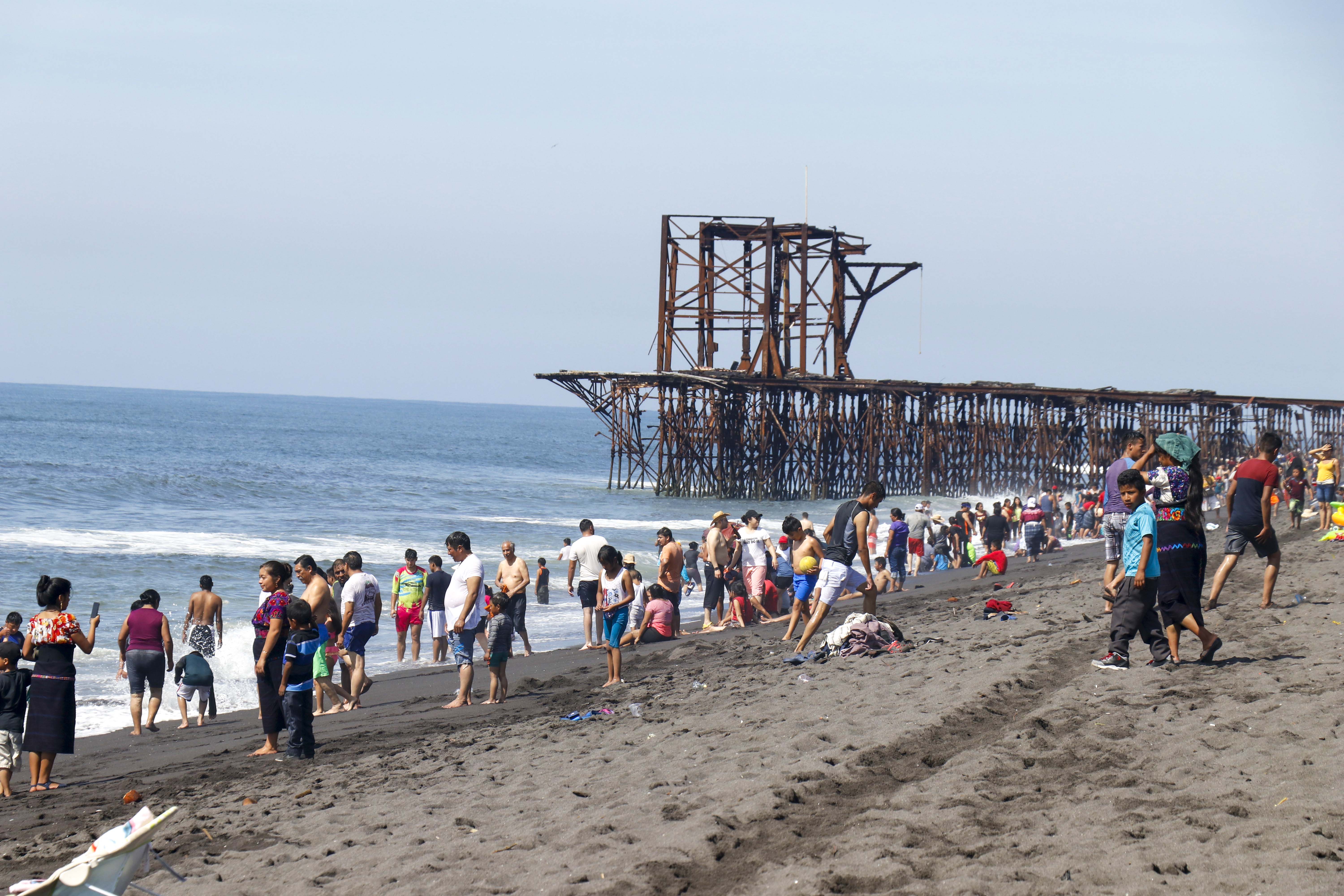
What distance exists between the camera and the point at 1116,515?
883 centimetres

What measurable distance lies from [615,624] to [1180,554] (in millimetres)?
4783

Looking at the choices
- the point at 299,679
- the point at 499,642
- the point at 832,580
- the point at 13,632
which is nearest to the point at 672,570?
the point at 832,580

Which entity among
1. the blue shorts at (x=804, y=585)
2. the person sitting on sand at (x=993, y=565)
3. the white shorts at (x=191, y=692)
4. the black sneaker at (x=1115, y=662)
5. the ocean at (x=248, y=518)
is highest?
the blue shorts at (x=804, y=585)

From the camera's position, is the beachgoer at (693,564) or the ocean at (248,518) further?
the beachgoer at (693,564)

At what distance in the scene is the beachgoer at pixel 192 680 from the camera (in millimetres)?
9438

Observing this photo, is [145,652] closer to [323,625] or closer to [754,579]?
[323,625]

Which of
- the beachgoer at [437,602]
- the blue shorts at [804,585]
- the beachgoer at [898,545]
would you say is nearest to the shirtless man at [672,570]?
the beachgoer at [437,602]

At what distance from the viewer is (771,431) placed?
39.1 meters

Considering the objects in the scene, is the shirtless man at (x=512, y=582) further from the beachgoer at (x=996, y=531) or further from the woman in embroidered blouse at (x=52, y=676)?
the beachgoer at (x=996, y=531)

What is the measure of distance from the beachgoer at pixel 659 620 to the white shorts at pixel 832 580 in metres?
3.45

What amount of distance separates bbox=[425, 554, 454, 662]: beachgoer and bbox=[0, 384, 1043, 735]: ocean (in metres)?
0.42

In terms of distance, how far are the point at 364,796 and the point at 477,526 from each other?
90.7ft

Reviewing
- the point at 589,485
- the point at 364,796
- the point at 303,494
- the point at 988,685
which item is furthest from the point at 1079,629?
the point at 589,485

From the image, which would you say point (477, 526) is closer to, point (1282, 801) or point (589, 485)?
point (589, 485)
